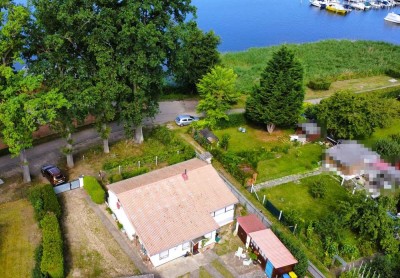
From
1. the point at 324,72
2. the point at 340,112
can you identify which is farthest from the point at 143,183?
the point at 324,72

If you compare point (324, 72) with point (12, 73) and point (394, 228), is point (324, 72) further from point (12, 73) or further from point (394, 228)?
point (12, 73)

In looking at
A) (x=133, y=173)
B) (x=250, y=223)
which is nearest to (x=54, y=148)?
(x=133, y=173)

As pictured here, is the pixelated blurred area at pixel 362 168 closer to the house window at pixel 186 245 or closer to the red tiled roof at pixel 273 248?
the red tiled roof at pixel 273 248

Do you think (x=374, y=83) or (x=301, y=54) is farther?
(x=301, y=54)

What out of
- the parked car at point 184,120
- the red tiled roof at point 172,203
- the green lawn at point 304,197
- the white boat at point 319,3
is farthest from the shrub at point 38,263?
the white boat at point 319,3

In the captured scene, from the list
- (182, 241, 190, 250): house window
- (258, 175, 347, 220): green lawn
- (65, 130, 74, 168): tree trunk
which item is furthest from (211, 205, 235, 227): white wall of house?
(65, 130, 74, 168): tree trunk

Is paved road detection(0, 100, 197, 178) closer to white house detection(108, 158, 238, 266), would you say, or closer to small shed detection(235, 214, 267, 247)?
white house detection(108, 158, 238, 266)

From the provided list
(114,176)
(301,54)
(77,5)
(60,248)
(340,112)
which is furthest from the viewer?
(301,54)
